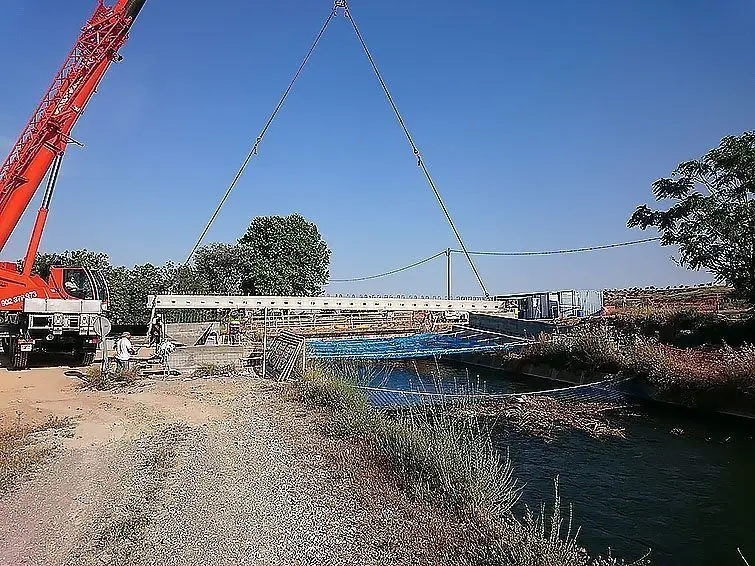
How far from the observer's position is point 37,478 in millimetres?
6527

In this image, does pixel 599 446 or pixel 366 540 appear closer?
pixel 366 540

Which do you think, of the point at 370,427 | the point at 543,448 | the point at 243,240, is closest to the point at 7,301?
the point at 370,427

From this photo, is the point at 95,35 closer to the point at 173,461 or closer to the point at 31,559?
the point at 173,461

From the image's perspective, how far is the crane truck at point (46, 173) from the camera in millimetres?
13438

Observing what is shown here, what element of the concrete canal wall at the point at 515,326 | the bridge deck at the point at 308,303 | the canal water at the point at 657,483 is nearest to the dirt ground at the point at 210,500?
the canal water at the point at 657,483

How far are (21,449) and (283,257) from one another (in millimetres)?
36858

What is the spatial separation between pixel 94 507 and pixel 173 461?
168 centimetres

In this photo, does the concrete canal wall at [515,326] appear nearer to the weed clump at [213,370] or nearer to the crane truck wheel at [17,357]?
the weed clump at [213,370]

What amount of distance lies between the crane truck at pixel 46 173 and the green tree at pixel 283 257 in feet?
82.7

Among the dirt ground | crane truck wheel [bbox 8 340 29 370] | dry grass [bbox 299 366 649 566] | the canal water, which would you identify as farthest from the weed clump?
the canal water

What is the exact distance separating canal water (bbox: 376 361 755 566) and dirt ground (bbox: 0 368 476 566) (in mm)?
3131

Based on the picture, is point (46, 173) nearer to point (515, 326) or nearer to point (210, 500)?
point (210, 500)

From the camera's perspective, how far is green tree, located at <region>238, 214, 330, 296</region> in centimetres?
4116

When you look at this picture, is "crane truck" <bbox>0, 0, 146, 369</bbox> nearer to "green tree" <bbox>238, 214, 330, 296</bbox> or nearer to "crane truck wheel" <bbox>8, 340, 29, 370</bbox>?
"crane truck wheel" <bbox>8, 340, 29, 370</bbox>
